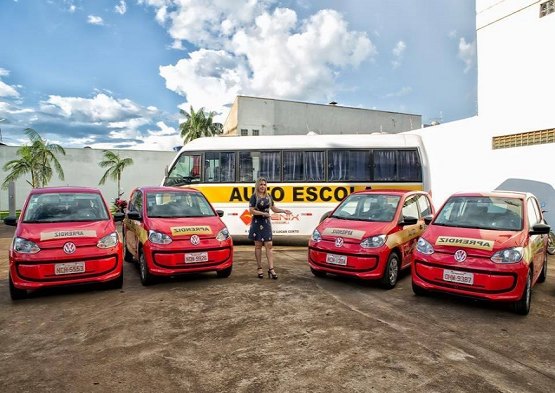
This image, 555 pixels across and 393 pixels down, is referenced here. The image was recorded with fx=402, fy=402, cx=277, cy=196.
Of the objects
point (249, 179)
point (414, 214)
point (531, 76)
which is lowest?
point (414, 214)

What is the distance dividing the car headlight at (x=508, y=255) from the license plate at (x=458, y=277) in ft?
1.25

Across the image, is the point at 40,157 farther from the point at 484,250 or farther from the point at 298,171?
the point at 484,250

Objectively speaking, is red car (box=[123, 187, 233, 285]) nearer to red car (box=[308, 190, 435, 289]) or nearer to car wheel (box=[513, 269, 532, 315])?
red car (box=[308, 190, 435, 289])

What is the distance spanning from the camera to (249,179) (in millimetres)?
11727

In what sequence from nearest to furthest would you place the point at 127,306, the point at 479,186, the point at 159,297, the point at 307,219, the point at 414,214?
the point at 127,306 < the point at 159,297 < the point at 414,214 < the point at 307,219 < the point at 479,186

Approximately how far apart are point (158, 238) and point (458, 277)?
4.56 metres

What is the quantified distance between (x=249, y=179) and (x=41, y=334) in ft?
25.1

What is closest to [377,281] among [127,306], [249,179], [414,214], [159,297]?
[414,214]

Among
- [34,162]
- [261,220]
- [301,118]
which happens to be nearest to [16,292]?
[261,220]

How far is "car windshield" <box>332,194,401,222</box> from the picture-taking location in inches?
284

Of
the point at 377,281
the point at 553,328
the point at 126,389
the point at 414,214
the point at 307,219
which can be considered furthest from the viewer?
the point at 307,219

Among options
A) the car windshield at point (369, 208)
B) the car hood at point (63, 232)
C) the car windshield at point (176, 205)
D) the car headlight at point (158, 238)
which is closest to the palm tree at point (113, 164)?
the car windshield at point (176, 205)

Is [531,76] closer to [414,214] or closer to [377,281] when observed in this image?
[414,214]

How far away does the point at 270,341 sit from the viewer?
4.26m
